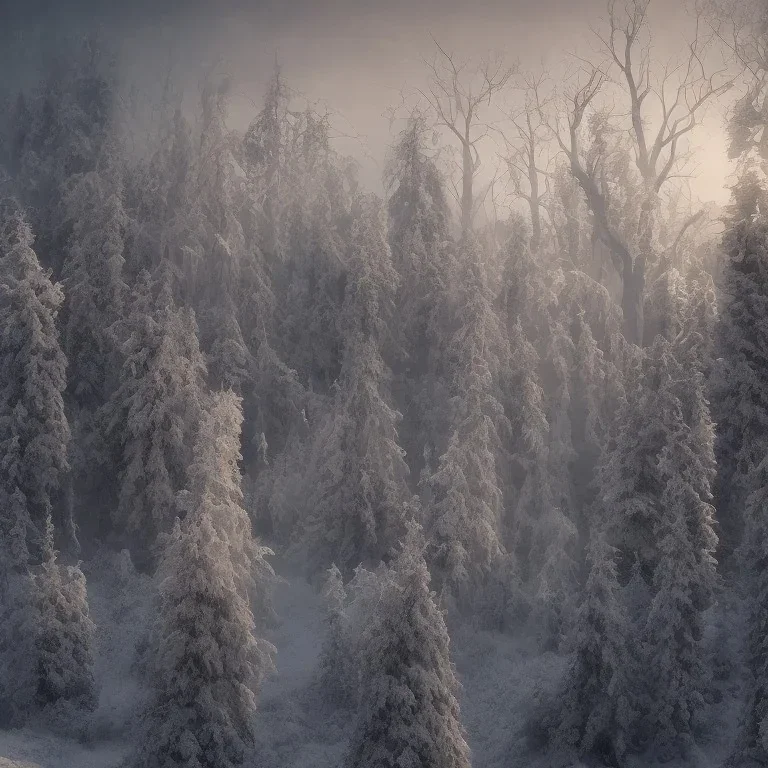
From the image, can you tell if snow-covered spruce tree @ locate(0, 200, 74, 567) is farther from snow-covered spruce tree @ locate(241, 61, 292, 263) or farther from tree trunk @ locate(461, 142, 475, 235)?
tree trunk @ locate(461, 142, 475, 235)

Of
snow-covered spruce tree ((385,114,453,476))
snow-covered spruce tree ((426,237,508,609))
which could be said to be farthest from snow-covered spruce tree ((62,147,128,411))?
snow-covered spruce tree ((426,237,508,609))

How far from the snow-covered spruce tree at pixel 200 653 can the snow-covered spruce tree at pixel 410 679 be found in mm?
4403

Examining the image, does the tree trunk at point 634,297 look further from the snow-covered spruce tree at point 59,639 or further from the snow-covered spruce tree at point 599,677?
the snow-covered spruce tree at point 59,639

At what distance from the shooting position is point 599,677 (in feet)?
62.9

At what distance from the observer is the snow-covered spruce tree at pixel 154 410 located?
85.5 ft

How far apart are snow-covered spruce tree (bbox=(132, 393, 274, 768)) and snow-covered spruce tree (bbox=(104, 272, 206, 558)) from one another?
7.72m

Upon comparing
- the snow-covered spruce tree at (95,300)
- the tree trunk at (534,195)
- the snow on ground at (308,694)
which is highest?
the tree trunk at (534,195)

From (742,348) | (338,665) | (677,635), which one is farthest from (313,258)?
(677,635)

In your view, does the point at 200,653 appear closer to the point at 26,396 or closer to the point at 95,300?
the point at 26,396


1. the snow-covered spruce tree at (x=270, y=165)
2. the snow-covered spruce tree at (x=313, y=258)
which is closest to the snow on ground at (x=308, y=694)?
the snow-covered spruce tree at (x=313, y=258)

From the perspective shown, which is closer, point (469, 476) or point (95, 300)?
point (469, 476)

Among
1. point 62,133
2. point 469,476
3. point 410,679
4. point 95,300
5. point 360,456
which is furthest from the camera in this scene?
point 62,133

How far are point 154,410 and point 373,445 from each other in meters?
8.39

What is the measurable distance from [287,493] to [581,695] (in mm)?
15310
